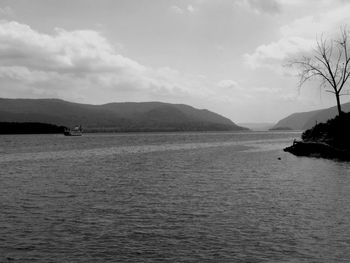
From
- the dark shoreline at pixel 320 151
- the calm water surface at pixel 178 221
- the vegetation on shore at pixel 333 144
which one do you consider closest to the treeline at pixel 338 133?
the vegetation on shore at pixel 333 144

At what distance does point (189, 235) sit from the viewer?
16.8 metres

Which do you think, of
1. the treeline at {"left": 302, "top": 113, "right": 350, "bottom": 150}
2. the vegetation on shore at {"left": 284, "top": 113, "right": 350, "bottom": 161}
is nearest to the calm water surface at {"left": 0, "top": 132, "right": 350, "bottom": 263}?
the vegetation on shore at {"left": 284, "top": 113, "right": 350, "bottom": 161}

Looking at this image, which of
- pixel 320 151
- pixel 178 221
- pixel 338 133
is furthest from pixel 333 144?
pixel 178 221

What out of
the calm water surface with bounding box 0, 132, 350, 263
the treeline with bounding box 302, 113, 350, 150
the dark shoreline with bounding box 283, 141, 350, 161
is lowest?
the calm water surface with bounding box 0, 132, 350, 263

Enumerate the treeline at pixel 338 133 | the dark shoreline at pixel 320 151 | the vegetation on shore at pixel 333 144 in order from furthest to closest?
the treeline at pixel 338 133 → the vegetation on shore at pixel 333 144 → the dark shoreline at pixel 320 151

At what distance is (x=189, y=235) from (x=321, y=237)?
18.0 ft

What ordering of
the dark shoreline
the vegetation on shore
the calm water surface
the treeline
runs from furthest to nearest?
1. the treeline
2. the vegetation on shore
3. the dark shoreline
4. the calm water surface

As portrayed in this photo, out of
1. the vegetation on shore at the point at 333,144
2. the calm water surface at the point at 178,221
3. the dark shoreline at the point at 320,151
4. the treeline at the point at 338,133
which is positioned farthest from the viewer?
the treeline at the point at 338,133

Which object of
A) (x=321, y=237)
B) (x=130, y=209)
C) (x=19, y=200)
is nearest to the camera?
(x=321, y=237)

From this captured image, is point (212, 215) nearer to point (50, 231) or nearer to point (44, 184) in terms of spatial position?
point (50, 231)

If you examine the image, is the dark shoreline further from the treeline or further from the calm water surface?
the calm water surface

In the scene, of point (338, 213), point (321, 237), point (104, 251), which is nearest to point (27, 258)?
point (104, 251)

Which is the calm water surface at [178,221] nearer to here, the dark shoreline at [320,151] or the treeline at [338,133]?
the dark shoreline at [320,151]

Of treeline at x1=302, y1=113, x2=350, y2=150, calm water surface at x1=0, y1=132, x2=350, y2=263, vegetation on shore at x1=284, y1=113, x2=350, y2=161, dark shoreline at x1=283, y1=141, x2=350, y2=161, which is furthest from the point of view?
treeline at x1=302, y1=113, x2=350, y2=150
